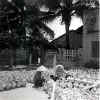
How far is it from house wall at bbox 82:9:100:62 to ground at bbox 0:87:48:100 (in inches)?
423

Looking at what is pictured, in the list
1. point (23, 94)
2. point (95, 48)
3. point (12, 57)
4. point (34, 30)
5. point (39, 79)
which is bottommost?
point (23, 94)

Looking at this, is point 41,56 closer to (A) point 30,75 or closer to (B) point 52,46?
(B) point 52,46

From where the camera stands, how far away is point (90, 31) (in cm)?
1938

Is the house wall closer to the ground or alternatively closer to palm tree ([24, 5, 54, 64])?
palm tree ([24, 5, 54, 64])

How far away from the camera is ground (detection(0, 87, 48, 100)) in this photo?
24.5ft

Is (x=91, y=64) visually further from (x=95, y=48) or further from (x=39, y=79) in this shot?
(x=39, y=79)

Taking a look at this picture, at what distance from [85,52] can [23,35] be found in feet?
18.6

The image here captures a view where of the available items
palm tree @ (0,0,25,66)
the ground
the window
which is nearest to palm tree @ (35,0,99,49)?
palm tree @ (0,0,25,66)

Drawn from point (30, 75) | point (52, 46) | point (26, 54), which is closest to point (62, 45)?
point (52, 46)

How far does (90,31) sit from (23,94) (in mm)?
12557

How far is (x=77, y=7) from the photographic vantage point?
812 inches

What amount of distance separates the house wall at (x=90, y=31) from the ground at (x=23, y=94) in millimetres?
10748

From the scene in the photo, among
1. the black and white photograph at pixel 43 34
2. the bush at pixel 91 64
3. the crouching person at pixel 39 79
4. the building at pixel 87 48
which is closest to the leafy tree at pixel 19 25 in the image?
the black and white photograph at pixel 43 34

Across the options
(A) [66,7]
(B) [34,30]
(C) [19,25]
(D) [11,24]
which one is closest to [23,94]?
(D) [11,24]
